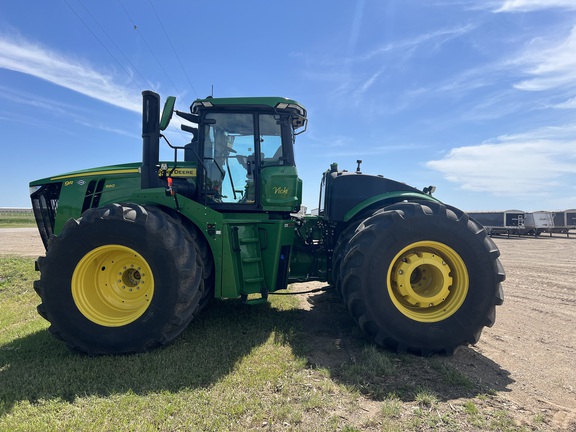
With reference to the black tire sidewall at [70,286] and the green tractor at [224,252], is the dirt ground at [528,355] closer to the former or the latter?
the green tractor at [224,252]

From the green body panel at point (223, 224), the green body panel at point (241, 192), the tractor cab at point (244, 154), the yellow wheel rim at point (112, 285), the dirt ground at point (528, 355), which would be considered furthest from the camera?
the tractor cab at point (244, 154)

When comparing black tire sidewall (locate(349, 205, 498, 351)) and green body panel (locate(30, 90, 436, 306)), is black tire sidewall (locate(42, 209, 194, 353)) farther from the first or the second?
black tire sidewall (locate(349, 205, 498, 351))

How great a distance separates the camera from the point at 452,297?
3885 mm

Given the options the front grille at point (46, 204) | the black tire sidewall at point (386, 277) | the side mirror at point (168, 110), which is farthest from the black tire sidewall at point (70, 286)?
the black tire sidewall at point (386, 277)

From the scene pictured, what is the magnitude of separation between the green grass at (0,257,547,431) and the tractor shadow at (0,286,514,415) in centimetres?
1

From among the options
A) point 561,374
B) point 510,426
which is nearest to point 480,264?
point 561,374

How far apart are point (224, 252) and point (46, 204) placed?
290 centimetres

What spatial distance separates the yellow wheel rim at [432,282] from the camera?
3811mm

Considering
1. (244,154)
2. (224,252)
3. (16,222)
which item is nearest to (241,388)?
(224,252)

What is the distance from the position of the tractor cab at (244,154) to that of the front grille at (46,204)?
177 cm

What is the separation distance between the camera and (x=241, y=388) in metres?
2.98

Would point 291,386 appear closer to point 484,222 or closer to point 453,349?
point 453,349

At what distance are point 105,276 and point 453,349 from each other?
13.0 ft

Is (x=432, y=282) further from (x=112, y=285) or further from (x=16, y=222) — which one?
(x=16, y=222)
